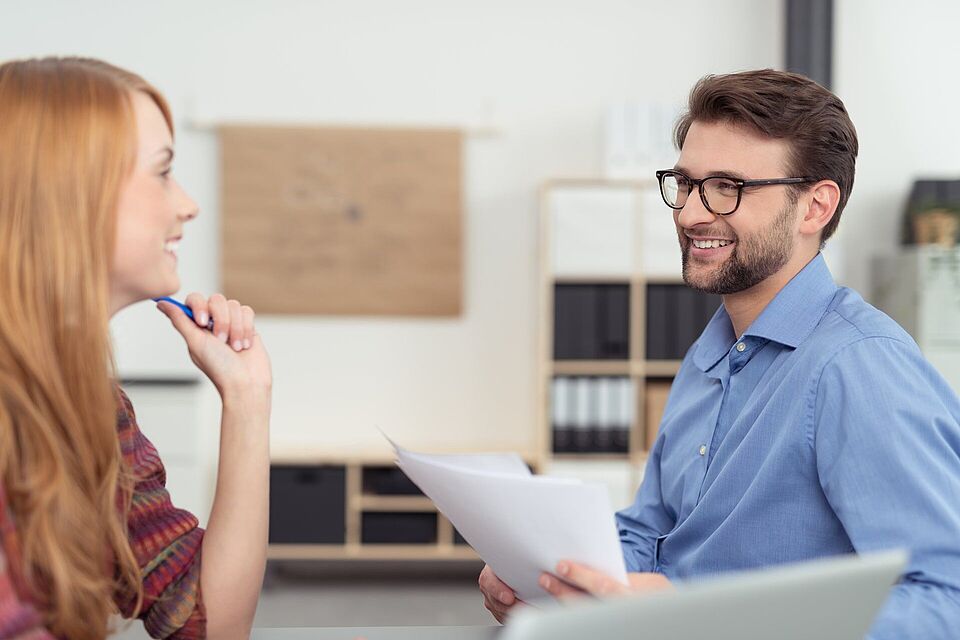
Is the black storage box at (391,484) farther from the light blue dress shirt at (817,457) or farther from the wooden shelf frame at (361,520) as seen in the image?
the light blue dress shirt at (817,457)

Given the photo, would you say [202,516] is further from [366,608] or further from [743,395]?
[743,395]

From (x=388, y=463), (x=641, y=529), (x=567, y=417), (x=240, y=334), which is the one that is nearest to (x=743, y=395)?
(x=641, y=529)

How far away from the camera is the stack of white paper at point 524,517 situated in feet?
3.64

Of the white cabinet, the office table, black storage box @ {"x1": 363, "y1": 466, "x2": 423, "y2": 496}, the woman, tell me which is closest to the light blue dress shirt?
the office table

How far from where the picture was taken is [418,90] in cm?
459

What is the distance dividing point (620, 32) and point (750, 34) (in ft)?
1.97

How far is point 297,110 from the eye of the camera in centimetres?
458

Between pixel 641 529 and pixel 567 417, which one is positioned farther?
pixel 567 417

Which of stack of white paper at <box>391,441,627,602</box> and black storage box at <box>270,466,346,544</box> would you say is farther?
black storage box at <box>270,466,346,544</box>

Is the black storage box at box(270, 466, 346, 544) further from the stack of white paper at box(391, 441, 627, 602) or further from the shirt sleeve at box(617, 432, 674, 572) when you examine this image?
the stack of white paper at box(391, 441, 627, 602)

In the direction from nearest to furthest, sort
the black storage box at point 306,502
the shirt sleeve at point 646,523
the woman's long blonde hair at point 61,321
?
the woman's long blonde hair at point 61,321 → the shirt sleeve at point 646,523 → the black storage box at point 306,502

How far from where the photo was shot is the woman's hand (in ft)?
4.56

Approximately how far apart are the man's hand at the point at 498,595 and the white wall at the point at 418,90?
2.92m

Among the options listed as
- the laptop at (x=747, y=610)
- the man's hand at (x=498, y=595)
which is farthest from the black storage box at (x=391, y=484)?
the laptop at (x=747, y=610)
